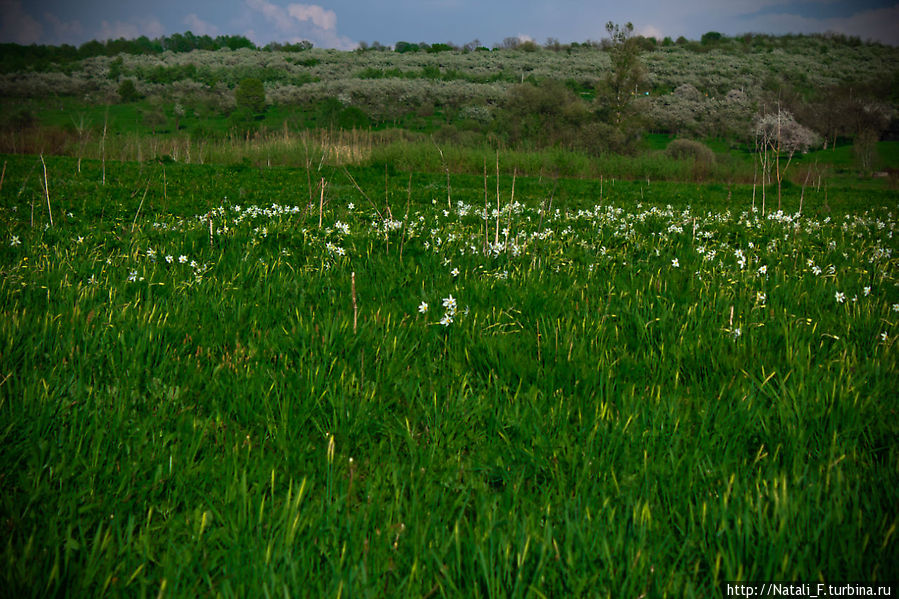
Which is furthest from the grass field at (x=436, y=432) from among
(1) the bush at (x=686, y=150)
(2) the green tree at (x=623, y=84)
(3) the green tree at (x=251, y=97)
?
(3) the green tree at (x=251, y=97)

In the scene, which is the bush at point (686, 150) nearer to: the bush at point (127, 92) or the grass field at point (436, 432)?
the grass field at point (436, 432)

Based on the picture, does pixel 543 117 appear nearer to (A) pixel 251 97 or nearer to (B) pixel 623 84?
(B) pixel 623 84

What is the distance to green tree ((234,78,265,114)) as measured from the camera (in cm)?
6084

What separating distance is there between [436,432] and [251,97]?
226 feet

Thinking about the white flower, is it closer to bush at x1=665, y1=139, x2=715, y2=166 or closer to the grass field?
the grass field

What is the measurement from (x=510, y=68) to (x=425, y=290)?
4128 inches

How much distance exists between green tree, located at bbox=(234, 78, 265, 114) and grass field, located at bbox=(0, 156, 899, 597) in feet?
210

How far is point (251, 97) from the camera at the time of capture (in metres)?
61.1

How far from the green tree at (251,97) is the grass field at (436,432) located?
64099 millimetres

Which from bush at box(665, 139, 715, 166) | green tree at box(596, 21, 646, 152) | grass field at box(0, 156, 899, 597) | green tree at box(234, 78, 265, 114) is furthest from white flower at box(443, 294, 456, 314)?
green tree at box(234, 78, 265, 114)

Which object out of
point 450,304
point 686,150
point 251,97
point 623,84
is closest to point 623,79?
point 623,84

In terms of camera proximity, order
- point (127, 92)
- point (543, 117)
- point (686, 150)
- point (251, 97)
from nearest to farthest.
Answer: point (686, 150) < point (543, 117) < point (251, 97) < point (127, 92)

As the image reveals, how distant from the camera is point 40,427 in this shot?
2100mm

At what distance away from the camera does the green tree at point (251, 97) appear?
200 ft
